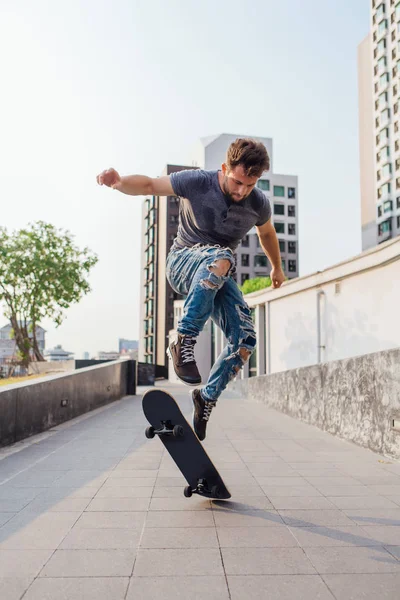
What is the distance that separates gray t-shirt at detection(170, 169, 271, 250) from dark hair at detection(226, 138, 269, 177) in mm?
222

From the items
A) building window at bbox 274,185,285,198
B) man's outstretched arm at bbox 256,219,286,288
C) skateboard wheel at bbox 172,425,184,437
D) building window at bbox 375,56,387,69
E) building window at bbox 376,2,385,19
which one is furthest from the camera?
building window at bbox 274,185,285,198

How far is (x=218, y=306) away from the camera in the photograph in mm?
3545

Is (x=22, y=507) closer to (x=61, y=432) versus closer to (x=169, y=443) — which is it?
(x=169, y=443)

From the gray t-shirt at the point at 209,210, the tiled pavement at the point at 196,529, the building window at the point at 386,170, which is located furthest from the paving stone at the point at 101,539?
the building window at the point at 386,170

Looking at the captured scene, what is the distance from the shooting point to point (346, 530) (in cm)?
290

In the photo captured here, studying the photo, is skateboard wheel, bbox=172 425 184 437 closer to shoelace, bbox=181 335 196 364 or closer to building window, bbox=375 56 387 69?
shoelace, bbox=181 335 196 364

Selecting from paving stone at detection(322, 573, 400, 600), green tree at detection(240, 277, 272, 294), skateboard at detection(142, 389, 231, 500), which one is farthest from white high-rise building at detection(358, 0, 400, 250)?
paving stone at detection(322, 573, 400, 600)

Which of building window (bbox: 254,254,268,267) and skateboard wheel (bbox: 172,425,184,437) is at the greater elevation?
building window (bbox: 254,254,268,267)

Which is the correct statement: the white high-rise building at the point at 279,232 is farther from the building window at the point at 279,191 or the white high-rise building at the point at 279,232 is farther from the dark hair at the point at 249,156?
the dark hair at the point at 249,156

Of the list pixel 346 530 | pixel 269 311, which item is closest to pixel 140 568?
pixel 346 530

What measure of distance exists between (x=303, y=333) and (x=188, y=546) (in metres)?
13.9

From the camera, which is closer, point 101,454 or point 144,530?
point 144,530

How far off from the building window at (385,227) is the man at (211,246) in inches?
2149

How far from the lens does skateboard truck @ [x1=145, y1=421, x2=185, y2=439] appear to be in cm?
336
